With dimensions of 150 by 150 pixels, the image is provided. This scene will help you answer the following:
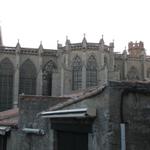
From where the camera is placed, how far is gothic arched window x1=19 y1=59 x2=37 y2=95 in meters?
55.8

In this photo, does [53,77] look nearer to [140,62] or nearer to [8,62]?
[8,62]

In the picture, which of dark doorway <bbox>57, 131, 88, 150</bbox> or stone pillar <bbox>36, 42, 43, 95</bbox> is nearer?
dark doorway <bbox>57, 131, 88, 150</bbox>

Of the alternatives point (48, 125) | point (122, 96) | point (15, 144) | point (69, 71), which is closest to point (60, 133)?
point (48, 125)

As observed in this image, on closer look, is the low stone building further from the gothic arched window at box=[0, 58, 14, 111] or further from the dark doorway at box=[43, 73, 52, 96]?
the dark doorway at box=[43, 73, 52, 96]

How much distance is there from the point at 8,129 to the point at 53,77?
42152 millimetres

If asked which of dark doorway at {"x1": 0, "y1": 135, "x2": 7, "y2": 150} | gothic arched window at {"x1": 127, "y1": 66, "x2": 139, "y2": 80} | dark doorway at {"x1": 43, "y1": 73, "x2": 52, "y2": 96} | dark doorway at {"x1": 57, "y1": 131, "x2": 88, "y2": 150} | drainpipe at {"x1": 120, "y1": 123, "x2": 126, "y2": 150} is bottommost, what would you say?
dark doorway at {"x1": 0, "y1": 135, "x2": 7, "y2": 150}

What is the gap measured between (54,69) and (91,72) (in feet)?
20.3

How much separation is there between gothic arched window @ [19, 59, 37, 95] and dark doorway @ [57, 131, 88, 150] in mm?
47809

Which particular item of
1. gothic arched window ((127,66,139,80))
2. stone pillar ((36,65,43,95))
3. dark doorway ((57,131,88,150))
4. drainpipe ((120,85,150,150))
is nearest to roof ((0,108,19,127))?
dark doorway ((57,131,88,150))

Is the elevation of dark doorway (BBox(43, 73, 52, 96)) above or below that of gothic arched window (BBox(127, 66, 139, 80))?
below

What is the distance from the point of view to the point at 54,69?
56.6 m

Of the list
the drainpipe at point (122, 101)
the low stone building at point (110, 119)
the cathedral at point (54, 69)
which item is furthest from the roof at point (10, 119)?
the cathedral at point (54, 69)

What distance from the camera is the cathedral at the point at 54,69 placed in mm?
53406

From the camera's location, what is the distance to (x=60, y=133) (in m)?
8.38
